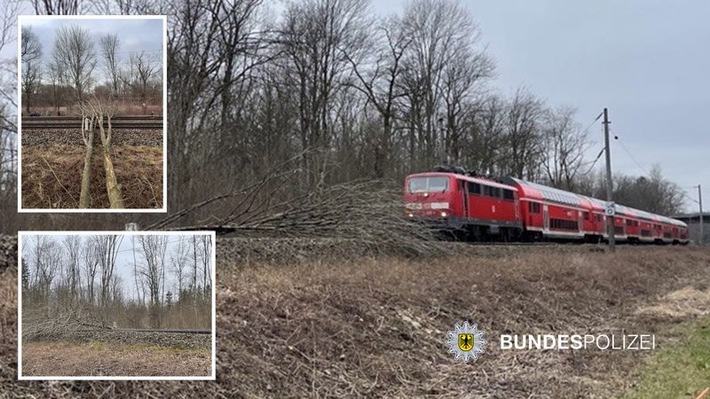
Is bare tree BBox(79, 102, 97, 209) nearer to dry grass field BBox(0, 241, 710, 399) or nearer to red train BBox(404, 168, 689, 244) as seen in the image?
dry grass field BBox(0, 241, 710, 399)

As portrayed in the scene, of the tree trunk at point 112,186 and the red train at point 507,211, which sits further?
the red train at point 507,211

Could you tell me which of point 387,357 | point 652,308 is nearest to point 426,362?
point 387,357

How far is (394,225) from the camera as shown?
36.3ft

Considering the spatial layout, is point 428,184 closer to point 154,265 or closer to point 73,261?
point 154,265

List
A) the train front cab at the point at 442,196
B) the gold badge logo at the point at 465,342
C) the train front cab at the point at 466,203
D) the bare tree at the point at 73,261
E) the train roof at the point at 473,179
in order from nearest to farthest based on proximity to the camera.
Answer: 1. the bare tree at the point at 73,261
2. the gold badge logo at the point at 465,342
3. the train front cab at the point at 442,196
4. the train front cab at the point at 466,203
5. the train roof at the point at 473,179

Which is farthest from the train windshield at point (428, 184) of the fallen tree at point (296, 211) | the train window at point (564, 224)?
the fallen tree at point (296, 211)

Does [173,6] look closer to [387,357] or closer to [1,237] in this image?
[1,237]

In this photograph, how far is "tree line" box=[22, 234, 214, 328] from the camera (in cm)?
310

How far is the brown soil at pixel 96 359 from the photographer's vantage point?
3.29m

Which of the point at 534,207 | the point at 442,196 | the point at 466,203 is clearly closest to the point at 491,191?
the point at 466,203

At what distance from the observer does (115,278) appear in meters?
3.14

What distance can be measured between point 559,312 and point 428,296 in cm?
380

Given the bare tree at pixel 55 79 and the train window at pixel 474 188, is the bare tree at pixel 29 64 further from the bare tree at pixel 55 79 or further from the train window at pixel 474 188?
the train window at pixel 474 188

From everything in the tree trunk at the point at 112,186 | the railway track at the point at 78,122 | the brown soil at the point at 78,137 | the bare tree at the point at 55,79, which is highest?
the bare tree at the point at 55,79
